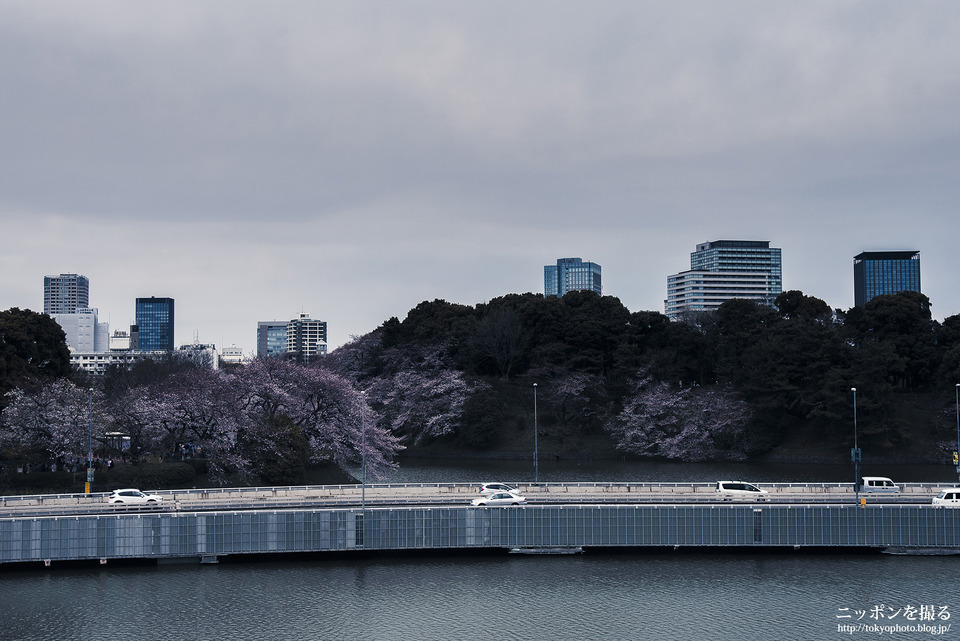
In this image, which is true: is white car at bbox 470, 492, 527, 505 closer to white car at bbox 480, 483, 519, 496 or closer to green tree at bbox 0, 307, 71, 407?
white car at bbox 480, 483, 519, 496

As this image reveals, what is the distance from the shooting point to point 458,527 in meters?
46.4

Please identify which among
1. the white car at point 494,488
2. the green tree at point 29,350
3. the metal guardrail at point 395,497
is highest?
the green tree at point 29,350

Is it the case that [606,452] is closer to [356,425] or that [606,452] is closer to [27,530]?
[356,425]

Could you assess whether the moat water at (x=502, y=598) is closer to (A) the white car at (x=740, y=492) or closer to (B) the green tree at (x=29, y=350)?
(A) the white car at (x=740, y=492)

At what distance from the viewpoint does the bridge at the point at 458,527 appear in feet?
145

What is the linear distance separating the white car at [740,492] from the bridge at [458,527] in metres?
1.93

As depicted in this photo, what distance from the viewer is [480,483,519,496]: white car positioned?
4997 centimetres

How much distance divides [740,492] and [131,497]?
3751 cm

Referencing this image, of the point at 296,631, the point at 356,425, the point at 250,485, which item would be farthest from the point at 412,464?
the point at 296,631

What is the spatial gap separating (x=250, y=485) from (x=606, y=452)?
155ft

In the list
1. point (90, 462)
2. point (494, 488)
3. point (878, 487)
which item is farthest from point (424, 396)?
point (878, 487)

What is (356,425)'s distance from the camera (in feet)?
242

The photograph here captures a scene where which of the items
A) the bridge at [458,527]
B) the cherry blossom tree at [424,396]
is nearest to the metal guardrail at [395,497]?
the bridge at [458,527]

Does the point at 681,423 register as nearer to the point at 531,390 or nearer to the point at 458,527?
the point at 531,390
